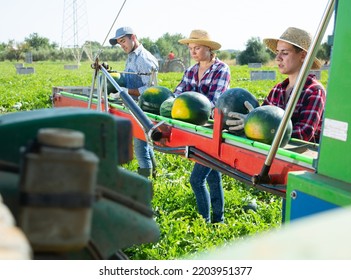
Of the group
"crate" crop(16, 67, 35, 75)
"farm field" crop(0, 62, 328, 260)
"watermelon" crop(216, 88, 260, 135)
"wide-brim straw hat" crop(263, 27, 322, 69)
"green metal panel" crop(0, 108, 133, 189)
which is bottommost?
"farm field" crop(0, 62, 328, 260)

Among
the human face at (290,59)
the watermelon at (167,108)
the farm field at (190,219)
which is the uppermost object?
the human face at (290,59)

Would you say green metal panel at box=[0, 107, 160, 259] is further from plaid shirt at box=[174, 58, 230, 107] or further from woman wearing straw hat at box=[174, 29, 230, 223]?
plaid shirt at box=[174, 58, 230, 107]

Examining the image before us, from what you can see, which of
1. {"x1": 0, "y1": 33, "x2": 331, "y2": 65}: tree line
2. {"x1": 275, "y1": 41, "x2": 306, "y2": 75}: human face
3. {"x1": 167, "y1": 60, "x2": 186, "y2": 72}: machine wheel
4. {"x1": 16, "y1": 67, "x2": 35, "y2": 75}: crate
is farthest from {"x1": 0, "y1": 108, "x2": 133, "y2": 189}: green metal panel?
{"x1": 0, "y1": 33, "x2": 331, "y2": 65}: tree line

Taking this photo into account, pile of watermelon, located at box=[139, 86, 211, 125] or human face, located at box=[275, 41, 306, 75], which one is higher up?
human face, located at box=[275, 41, 306, 75]

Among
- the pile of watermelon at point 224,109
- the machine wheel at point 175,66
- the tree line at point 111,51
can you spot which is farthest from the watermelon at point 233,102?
the tree line at point 111,51

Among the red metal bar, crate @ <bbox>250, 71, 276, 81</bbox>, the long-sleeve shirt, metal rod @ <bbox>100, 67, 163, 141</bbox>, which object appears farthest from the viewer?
crate @ <bbox>250, 71, 276, 81</bbox>

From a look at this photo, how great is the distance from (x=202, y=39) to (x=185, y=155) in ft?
5.21

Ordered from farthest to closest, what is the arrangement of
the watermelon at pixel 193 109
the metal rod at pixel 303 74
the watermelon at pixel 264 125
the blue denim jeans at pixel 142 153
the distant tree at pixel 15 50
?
the distant tree at pixel 15 50
the blue denim jeans at pixel 142 153
the watermelon at pixel 193 109
the watermelon at pixel 264 125
the metal rod at pixel 303 74

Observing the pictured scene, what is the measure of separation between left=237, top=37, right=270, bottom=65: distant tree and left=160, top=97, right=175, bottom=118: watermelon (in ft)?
181

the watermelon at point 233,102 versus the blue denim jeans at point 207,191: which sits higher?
the watermelon at point 233,102

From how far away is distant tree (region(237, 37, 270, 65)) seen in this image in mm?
58781

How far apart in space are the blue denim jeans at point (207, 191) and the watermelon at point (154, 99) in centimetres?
72

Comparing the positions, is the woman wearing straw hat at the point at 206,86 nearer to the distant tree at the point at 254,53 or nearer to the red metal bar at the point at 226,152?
the red metal bar at the point at 226,152

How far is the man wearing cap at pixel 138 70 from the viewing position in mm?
6203
